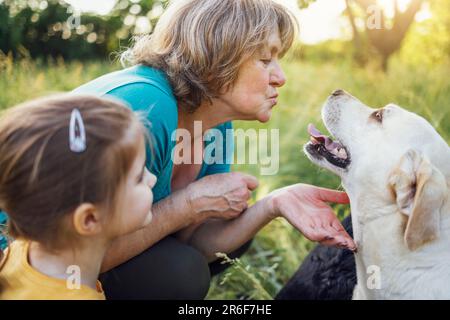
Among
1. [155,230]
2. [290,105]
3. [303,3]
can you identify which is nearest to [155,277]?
[155,230]

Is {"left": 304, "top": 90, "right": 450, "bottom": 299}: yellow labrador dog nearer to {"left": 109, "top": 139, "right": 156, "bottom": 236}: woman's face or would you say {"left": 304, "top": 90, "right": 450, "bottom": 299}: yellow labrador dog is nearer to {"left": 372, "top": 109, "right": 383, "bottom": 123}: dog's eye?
{"left": 372, "top": 109, "right": 383, "bottom": 123}: dog's eye

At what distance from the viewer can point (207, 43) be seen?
245 centimetres

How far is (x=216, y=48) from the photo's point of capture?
243 centimetres

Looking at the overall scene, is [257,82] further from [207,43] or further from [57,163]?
[57,163]

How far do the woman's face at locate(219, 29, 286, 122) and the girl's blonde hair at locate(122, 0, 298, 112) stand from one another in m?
0.04

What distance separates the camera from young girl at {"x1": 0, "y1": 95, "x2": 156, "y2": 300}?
1723mm

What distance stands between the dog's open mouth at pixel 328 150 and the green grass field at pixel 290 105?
0.72 meters

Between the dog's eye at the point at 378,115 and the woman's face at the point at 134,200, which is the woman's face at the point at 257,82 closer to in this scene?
the dog's eye at the point at 378,115

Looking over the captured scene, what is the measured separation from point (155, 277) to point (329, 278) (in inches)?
31.3

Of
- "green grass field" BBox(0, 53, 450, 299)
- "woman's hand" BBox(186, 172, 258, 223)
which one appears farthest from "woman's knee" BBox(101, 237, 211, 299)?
"green grass field" BBox(0, 53, 450, 299)
